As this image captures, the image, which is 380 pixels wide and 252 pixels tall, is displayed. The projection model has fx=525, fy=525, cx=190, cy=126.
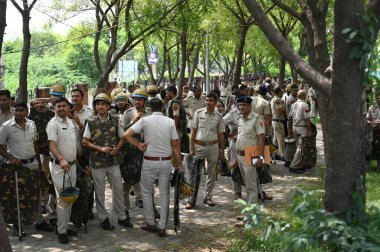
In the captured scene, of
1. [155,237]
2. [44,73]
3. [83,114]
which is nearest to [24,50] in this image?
[83,114]

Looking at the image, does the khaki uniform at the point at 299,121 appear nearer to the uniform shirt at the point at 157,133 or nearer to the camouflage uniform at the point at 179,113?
the camouflage uniform at the point at 179,113

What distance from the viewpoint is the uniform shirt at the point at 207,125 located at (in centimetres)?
858

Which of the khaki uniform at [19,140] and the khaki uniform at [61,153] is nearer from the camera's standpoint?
the khaki uniform at [61,153]

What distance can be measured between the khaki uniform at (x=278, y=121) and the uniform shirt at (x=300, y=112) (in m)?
0.79

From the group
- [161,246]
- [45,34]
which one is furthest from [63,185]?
[45,34]

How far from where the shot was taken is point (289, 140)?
1170 cm

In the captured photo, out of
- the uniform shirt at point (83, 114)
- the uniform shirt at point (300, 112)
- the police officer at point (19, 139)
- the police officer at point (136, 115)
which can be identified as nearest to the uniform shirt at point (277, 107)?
the uniform shirt at point (300, 112)

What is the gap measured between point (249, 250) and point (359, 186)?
228 centimetres

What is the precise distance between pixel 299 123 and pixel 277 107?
99 centimetres

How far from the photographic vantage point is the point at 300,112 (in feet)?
36.2

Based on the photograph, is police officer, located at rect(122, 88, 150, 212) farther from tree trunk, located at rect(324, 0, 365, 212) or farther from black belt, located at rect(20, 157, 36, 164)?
tree trunk, located at rect(324, 0, 365, 212)

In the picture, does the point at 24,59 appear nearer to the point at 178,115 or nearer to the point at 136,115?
the point at 178,115

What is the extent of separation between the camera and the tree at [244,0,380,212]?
3.90 metres

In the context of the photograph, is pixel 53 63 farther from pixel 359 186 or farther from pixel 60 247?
pixel 359 186
